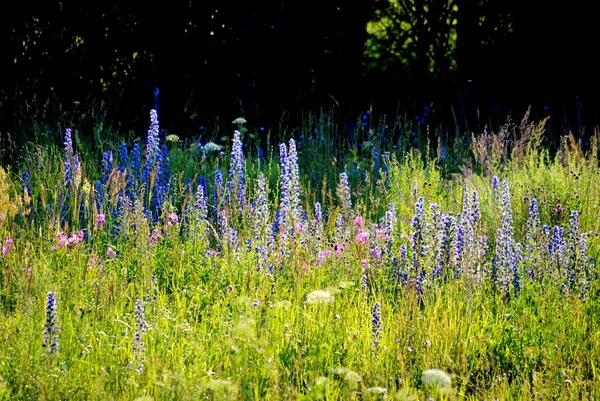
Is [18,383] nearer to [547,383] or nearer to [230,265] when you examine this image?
[230,265]

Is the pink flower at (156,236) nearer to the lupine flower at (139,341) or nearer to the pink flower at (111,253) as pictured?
the pink flower at (111,253)

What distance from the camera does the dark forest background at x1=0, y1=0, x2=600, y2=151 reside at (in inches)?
305

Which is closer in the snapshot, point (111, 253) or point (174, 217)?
point (111, 253)

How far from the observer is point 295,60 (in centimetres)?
842

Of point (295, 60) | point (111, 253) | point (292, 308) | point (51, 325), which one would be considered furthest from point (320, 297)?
point (295, 60)

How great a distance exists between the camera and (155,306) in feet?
11.4

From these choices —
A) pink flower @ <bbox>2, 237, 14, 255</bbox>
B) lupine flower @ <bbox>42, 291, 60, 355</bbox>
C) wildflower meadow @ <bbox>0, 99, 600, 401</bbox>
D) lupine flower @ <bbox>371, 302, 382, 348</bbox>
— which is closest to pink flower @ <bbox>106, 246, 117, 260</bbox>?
wildflower meadow @ <bbox>0, 99, 600, 401</bbox>

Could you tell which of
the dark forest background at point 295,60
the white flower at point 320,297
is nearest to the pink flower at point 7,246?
the white flower at point 320,297

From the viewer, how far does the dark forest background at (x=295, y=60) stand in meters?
7.75

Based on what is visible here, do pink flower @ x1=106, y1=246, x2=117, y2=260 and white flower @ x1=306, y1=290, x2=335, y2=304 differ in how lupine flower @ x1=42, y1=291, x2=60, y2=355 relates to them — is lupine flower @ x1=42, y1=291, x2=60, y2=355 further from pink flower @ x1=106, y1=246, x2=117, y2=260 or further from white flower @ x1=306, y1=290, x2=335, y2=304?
pink flower @ x1=106, y1=246, x2=117, y2=260

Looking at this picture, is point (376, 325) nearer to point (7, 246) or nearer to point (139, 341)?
point (139, 341)

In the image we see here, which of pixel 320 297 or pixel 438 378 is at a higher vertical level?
pixel 320 297

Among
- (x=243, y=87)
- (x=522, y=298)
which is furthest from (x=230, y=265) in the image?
(x=243, y=87)

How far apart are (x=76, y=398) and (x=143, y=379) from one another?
0.25m
